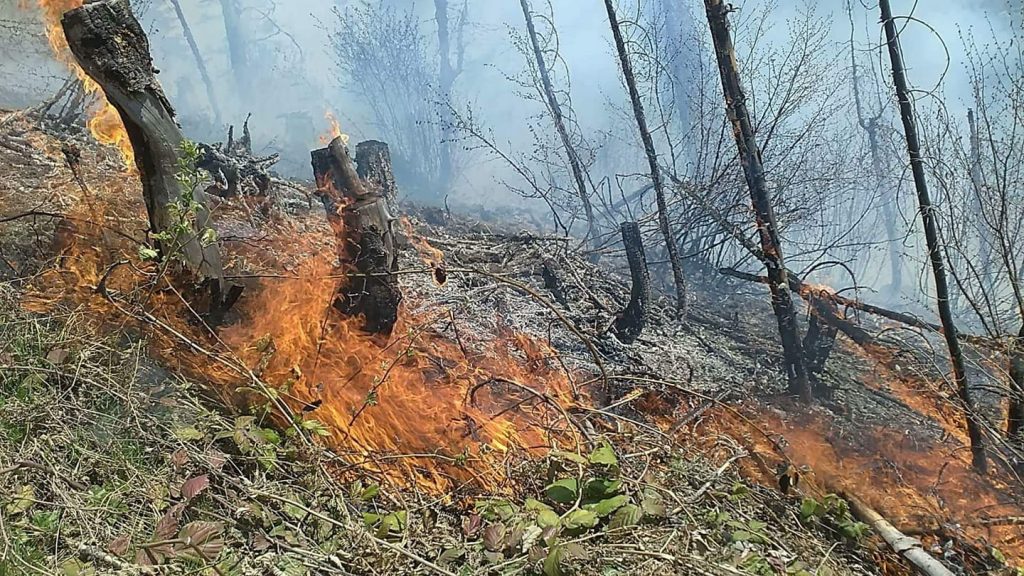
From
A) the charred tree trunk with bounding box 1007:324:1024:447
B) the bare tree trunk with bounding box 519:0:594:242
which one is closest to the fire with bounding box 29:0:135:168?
the charred tree trunk with bounding box 1007:324:1024:447

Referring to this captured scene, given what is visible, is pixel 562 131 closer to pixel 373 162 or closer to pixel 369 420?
pixel 373 162

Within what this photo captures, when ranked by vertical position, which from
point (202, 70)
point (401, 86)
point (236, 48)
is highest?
point (236, 48)

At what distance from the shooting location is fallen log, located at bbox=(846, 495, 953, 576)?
2369mm

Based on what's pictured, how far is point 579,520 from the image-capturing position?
2.18 m

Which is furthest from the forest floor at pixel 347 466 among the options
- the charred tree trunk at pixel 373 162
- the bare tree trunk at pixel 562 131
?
the bare tree trunk at pixel 562 131

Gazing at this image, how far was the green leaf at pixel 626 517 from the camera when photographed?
7.30ft

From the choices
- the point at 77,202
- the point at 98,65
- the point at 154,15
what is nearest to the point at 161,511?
the point at 98,65

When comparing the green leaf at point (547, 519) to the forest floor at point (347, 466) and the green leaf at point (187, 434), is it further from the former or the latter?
the green leaf at point (187, 434)

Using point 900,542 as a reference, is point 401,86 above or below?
above

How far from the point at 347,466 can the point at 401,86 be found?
2233 cm

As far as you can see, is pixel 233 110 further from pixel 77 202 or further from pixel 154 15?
pixel 77 202

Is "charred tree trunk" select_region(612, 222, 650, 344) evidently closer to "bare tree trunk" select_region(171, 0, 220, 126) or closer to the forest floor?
the forest floor

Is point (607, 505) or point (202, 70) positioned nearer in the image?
point (607, 505)

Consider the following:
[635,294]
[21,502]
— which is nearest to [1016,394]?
[635,294]
